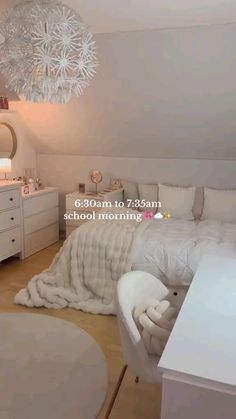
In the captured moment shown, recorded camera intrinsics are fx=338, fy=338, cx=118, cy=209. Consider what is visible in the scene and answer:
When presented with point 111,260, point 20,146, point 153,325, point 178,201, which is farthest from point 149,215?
point 153,325

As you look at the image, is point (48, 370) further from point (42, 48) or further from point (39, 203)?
point (39, 203)

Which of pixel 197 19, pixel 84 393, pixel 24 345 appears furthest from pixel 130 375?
pixel 197 19

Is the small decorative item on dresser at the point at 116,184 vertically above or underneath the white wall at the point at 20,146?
underneath

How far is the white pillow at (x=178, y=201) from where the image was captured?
382 centimetres

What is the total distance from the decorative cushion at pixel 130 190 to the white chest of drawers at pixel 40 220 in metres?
0.89

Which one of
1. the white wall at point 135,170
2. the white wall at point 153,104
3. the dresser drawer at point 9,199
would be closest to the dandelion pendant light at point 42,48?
the white wall at point 153,104

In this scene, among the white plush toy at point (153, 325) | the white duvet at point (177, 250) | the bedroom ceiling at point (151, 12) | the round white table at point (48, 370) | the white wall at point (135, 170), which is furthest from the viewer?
the white wall at point (135, 170)

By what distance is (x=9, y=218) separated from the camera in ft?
11.4

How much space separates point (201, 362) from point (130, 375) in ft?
3.70

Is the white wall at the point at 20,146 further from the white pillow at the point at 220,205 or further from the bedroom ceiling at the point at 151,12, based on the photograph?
the white pillow at the point at 220,205

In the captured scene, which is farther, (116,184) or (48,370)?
(116,184)

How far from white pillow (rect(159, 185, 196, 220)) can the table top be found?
7.22 feet

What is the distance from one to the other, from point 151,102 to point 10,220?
1874 millimetres

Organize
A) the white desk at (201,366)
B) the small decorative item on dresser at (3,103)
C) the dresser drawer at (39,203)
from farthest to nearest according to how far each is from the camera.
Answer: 1. the dresser drawer at (39,203)
2. the small decorative item on dresser at (3,103)
3. the white desk at (201,366)
